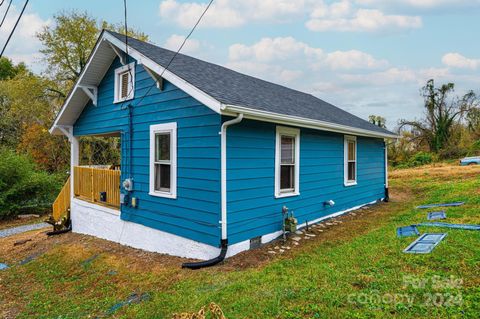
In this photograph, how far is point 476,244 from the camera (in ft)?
14.8

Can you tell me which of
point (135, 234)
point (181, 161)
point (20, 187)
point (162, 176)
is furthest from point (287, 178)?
point (20, 187)

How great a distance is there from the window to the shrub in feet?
46.9

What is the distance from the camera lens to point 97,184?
28.3 feet

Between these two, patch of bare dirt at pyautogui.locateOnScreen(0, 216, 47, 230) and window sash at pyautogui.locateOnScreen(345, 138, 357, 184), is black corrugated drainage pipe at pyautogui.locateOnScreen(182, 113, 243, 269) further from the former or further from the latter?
patch of bare dirt at pyautogui.locateOnScreen(0, 216, 47, 230)

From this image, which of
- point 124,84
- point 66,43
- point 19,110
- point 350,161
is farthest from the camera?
point 66,43

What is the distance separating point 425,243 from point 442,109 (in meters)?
25.8

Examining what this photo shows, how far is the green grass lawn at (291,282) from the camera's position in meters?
3.20

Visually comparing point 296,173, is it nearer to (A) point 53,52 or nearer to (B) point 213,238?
(B) point 213,238

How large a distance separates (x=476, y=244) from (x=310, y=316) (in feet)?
10.6

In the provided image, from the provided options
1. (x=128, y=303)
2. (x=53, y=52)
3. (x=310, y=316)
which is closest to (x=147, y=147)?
(x=128, y=303)

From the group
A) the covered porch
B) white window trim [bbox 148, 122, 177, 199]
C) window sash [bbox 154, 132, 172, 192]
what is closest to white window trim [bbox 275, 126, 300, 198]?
white window trim [bbox 148, 122, 177, 199]

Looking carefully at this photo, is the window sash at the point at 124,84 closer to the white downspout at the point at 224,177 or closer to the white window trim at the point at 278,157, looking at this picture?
the white downspout at the point at 224,177

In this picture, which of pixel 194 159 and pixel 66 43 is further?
pixel 66 43

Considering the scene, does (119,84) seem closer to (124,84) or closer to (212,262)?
(124,84)
